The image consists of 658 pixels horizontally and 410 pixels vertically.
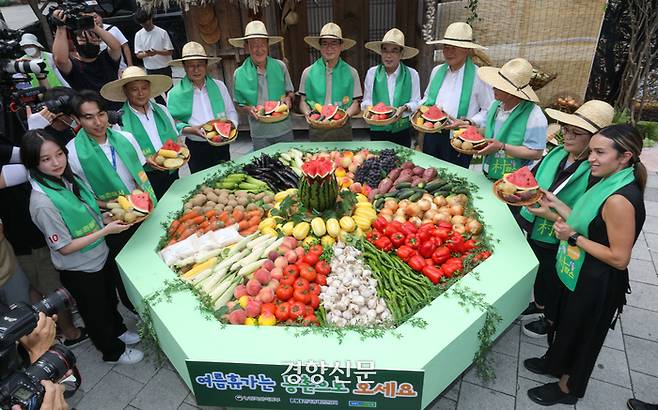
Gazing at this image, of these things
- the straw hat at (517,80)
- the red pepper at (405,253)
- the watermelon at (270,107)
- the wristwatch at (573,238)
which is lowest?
the red pepper at (405,253)

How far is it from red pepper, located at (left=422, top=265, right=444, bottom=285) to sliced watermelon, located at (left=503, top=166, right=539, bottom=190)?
0.97 metres

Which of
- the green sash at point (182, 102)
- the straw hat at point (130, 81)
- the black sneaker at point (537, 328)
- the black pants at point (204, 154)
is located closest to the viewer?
the black sneaker at point (537, 328)

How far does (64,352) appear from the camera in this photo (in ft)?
7.86

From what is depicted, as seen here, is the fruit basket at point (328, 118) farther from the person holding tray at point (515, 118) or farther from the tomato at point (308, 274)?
the tomato at point (308, 274)

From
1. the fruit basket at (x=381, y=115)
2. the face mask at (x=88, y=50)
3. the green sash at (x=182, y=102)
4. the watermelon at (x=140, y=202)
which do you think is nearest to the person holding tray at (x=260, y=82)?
the green sash at (x=182, y=102)

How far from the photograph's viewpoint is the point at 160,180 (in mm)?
5184

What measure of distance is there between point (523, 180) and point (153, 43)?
8.07m

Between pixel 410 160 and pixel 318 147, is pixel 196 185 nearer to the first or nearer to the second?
pixel 318 147

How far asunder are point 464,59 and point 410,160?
141cm

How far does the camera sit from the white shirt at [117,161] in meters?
3.81

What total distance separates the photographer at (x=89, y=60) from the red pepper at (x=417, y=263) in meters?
5.08

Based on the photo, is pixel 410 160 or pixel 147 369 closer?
pixel 147 369

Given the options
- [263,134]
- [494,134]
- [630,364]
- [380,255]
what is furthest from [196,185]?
[630,364]

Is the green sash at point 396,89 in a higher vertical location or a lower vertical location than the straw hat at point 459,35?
lower
